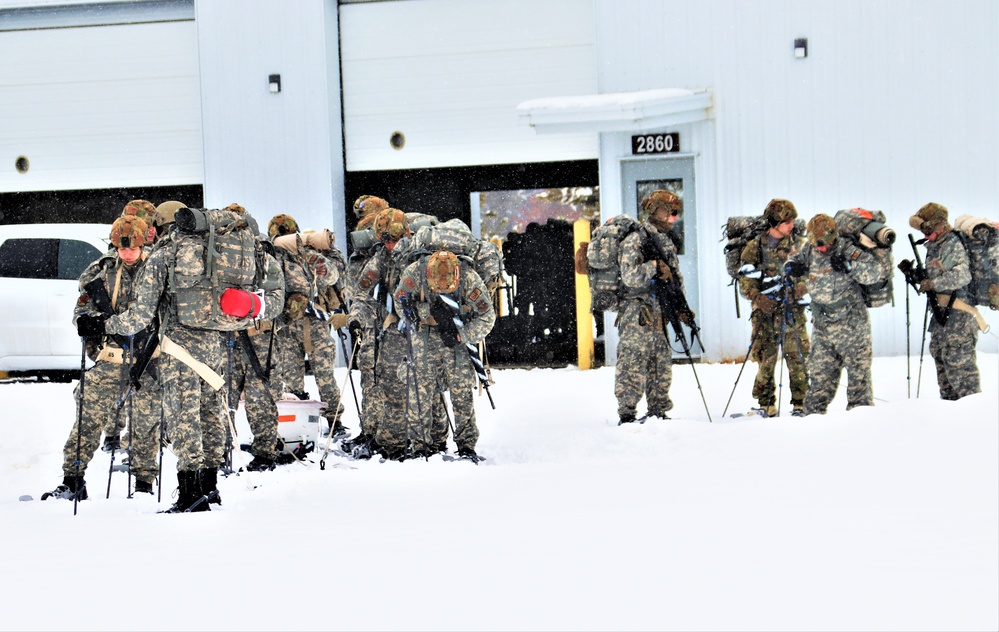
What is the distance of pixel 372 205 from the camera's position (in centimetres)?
992

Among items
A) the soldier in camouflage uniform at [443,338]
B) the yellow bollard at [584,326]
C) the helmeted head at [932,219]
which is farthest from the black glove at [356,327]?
the yellow bollard at [584,326]

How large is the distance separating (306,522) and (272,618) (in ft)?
5.57

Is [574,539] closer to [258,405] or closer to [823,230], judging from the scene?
[258,405]

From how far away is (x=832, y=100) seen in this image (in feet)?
49.2

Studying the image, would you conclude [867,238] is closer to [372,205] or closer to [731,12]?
[372,205]

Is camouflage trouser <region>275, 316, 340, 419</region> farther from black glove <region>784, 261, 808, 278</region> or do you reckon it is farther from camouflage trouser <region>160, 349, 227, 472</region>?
black glove <region>784, 261, 808, 278</region>

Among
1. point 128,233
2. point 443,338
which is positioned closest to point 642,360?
point 443,338

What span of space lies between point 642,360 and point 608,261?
859 millimetres

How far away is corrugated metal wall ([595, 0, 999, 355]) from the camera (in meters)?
14.8

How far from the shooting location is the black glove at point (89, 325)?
7.20 meters

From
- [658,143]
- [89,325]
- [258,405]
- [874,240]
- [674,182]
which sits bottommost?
[258,405]

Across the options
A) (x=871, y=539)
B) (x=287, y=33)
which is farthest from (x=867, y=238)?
(x=287, y=33)

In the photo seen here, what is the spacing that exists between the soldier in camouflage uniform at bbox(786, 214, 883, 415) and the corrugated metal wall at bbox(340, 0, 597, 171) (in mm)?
6803

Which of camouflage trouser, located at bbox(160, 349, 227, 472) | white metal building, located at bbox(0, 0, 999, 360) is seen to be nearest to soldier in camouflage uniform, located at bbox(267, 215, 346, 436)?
camouflage trouser, located at bbox(160, 349, 227, 472)
